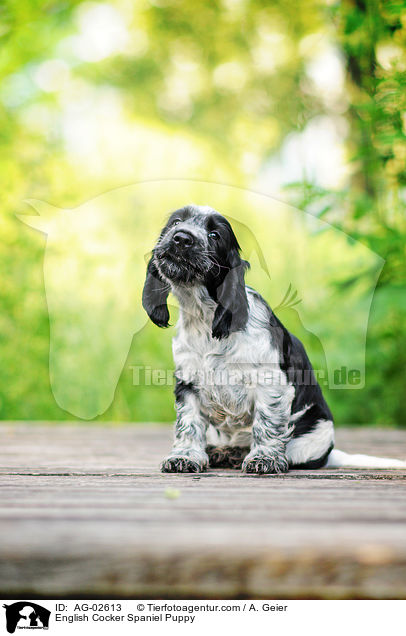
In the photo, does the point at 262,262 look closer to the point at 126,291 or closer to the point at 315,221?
the point at 315,221

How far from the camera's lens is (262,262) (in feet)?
8.79

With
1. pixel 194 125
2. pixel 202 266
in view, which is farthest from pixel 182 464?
pixel 194 125

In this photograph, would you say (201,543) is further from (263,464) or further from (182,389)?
(182,389)

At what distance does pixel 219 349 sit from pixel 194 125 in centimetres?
699

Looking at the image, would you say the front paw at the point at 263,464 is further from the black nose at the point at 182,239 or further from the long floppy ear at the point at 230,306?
the black nose at the point at 182,239

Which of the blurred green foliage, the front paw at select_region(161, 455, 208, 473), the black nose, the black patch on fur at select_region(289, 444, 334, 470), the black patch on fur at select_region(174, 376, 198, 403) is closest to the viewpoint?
the black nose

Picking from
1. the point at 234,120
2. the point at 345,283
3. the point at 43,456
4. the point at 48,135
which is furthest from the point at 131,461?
the point at 234,120

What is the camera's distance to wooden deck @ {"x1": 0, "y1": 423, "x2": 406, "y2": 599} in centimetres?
145
